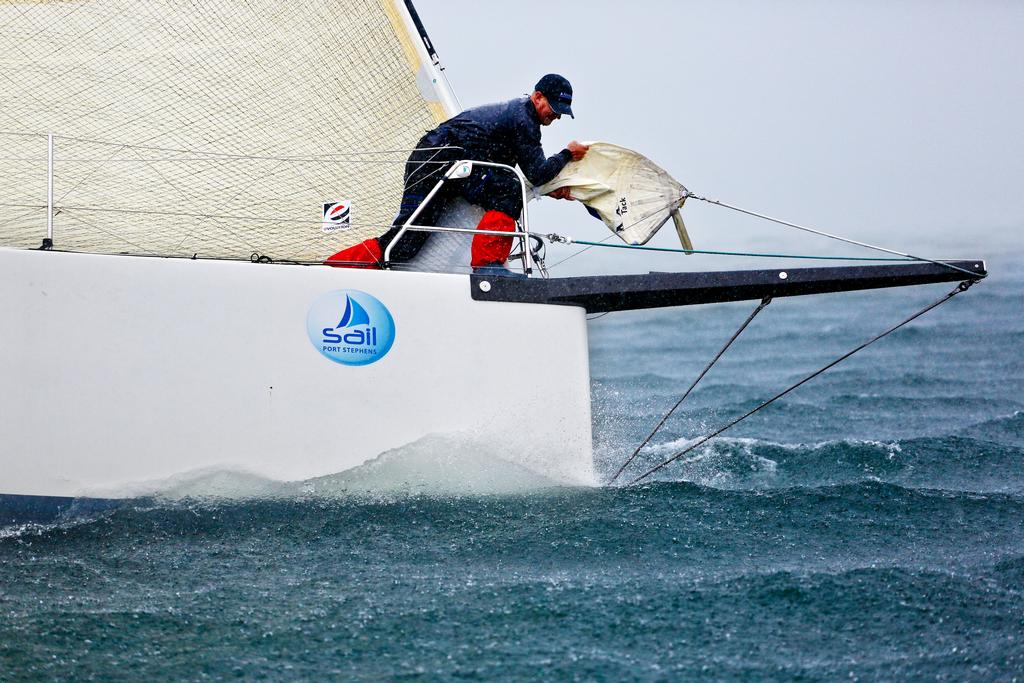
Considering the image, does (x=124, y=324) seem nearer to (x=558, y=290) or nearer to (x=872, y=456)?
(x=558, y=290)

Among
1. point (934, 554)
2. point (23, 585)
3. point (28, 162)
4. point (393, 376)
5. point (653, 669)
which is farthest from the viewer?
point (28, 162)

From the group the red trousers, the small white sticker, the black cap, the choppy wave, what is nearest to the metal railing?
the red trousers

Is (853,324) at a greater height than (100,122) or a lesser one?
lesser

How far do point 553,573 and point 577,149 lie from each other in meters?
1.86

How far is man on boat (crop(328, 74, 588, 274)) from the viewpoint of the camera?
4.37 metres

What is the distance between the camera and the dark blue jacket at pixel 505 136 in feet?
14.4

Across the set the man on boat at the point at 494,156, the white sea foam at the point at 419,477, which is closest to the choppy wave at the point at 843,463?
the white sea foam at the point at 419,477

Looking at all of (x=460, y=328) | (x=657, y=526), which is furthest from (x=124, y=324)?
(x=657, y=526)

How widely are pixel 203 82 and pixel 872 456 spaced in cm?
350

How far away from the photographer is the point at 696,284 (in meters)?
3.92

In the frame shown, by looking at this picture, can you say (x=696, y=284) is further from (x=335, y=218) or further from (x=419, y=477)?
Result: (x=335, y=218)

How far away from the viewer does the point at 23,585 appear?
334 centimetres

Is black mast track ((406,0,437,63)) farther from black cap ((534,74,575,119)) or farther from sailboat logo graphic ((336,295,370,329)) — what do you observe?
sailboat logo graphic ((336,295,370,329))

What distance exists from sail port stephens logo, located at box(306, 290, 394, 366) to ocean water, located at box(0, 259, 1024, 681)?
0.40 metres
